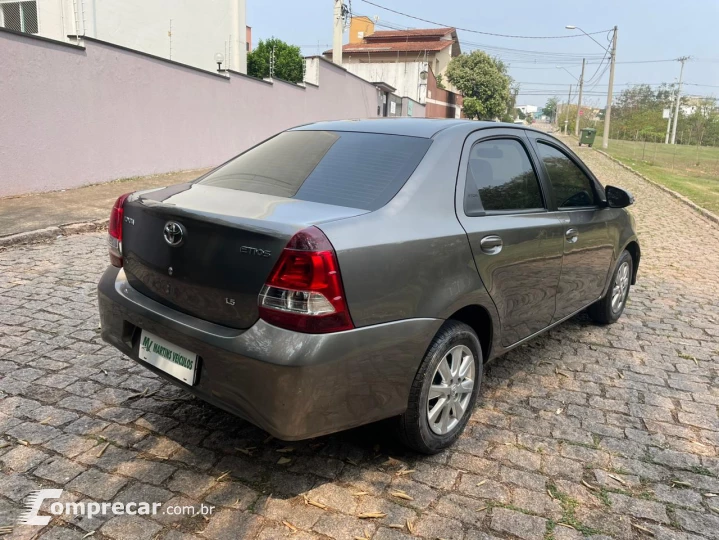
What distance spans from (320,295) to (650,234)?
9.57 metres

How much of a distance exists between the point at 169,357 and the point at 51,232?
18.3ft

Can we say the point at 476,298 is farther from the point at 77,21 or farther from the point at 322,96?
the point at 322,96

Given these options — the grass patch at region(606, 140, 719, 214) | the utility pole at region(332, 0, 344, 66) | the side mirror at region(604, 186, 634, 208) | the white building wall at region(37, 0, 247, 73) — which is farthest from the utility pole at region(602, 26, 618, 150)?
the side mirror at region(604, 186, 634, 208)

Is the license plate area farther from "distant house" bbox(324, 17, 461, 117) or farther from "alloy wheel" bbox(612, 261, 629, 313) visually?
"distant house" bbox(324, 17, 461, 117)

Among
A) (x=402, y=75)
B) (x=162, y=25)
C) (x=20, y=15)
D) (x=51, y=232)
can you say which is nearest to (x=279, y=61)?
(x=162, y=25)

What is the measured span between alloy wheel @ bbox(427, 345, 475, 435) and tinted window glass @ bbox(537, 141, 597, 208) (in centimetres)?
147

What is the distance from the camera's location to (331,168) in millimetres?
3045

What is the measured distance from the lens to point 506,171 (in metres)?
3.51

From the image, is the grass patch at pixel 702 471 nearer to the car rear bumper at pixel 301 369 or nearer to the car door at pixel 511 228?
the car door at pixel 511 228

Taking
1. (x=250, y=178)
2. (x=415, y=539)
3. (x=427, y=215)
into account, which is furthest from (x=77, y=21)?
(x=415, y=539)

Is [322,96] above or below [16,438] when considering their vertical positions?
above

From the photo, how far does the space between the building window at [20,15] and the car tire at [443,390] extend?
1269 cm

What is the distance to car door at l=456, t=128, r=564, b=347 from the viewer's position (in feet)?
10.1

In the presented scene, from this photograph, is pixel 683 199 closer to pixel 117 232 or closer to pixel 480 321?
pixel 480 321
